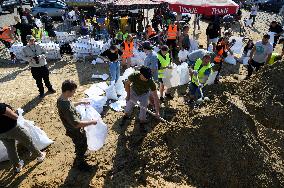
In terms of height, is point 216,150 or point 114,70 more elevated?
point 114,70

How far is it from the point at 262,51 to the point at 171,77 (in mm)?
2743

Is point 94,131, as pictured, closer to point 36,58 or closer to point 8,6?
point 36,58

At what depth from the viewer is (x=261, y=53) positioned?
333 inches

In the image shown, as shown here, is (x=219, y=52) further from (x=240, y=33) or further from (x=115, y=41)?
(x=240, y=33)

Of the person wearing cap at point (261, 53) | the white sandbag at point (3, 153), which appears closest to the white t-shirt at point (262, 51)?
the person wearing cap at point (261, 53)

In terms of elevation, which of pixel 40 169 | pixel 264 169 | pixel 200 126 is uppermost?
pixel 200 126

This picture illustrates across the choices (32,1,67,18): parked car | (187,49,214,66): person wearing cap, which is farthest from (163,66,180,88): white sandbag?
(32,1,67,18): parked car

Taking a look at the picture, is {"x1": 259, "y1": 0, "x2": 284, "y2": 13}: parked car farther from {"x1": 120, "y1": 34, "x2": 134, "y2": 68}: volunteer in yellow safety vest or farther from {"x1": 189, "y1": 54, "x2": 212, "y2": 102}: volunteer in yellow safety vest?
{"x1": 189, "y1": 54, "x2": 212, "y2": 102}: volunteer in yellow safety vest

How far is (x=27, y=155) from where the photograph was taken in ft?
19.4

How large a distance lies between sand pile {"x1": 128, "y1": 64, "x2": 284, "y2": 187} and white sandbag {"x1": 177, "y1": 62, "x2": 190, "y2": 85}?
2516 mm

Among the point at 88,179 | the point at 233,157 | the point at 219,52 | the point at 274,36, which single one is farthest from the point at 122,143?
the point at 274,36

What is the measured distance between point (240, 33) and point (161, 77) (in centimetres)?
854

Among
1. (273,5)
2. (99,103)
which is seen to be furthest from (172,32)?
(273,5)

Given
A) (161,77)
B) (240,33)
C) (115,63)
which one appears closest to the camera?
(161,77)
